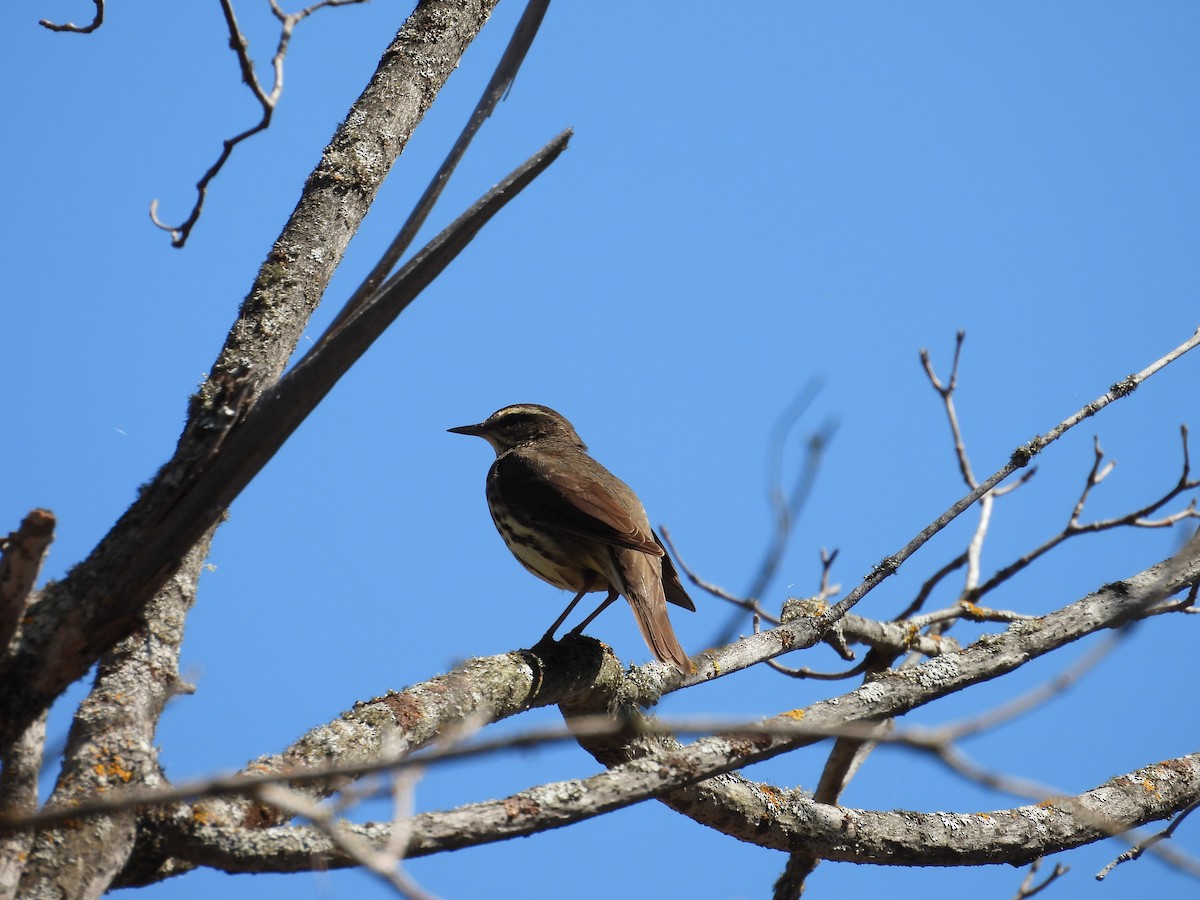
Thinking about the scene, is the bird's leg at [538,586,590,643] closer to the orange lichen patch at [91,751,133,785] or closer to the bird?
the bird

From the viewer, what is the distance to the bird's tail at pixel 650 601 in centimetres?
488

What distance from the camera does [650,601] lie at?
17.7ft

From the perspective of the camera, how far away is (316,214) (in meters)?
4.02

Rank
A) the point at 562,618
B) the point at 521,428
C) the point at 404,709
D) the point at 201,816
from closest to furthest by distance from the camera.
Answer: the point at 201,816
the point at 404,709
the point at 562,618
the point at 521,428

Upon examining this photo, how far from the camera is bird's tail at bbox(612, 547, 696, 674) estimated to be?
4.88 metres

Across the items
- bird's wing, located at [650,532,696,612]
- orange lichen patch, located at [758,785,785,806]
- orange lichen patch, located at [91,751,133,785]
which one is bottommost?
orange lichen patch, located at [91,751,133,785]

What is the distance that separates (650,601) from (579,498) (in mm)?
770

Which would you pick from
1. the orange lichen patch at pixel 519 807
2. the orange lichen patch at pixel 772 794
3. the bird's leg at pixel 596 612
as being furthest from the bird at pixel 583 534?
the orange lichen patch at pixel 519 807

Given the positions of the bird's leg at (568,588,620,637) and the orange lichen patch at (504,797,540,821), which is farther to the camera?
the bird's leg at (568,588,620,637)

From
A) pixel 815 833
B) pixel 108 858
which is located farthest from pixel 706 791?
pixel 108 858

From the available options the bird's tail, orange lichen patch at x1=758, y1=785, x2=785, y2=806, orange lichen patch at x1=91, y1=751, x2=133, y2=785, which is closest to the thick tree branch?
orange lichen patch at x1=91, y1=751, x2=133, y2=785

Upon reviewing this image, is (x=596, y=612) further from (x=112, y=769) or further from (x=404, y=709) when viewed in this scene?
(x=112, y=769)

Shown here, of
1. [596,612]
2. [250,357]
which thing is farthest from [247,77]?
[596,612]

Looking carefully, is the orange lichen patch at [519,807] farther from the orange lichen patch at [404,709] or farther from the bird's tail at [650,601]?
the bird's tail at [650,601]
